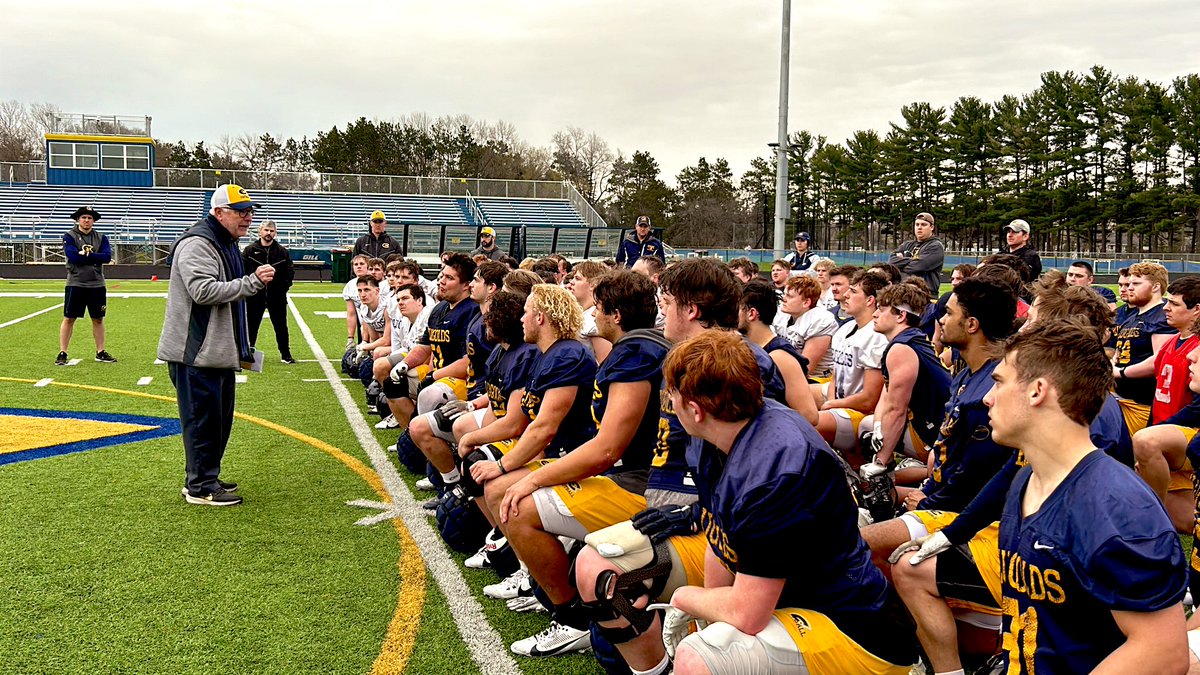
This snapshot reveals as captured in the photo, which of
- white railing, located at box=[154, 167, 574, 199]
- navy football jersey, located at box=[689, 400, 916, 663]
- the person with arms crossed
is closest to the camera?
navy football jersey, located at box=[689, 400, 916, 663]

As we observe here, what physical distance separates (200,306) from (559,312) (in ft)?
8.77

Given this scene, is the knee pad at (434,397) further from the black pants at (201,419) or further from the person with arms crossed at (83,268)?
the person with arms crossed at (83,268)

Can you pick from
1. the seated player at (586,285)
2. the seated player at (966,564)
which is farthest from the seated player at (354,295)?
the seated player at (966,564)

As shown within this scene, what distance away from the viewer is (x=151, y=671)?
3.56 metres

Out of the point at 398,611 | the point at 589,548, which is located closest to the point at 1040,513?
the point at 589,548

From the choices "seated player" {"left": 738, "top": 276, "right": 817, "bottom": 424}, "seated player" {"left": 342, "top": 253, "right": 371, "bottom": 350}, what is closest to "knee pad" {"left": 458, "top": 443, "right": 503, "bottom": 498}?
"seated player" {"left": 738, "top": 276, "right": 817, "bottom": 424}

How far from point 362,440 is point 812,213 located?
228 feet

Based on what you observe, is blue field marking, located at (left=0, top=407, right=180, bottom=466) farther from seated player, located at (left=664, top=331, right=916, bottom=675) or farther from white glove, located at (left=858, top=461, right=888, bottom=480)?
seated player, located at (left=664, top=331, right=916, bottom=675)

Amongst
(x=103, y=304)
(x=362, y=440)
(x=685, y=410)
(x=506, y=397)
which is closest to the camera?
(x=685, y=410)

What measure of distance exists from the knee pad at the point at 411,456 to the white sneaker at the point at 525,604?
240cm

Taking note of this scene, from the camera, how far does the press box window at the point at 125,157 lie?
47.9 metres

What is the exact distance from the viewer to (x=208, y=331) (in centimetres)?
569

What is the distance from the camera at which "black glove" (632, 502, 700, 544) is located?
3.22 metres

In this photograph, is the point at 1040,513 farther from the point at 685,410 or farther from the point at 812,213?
the point at 812,213
